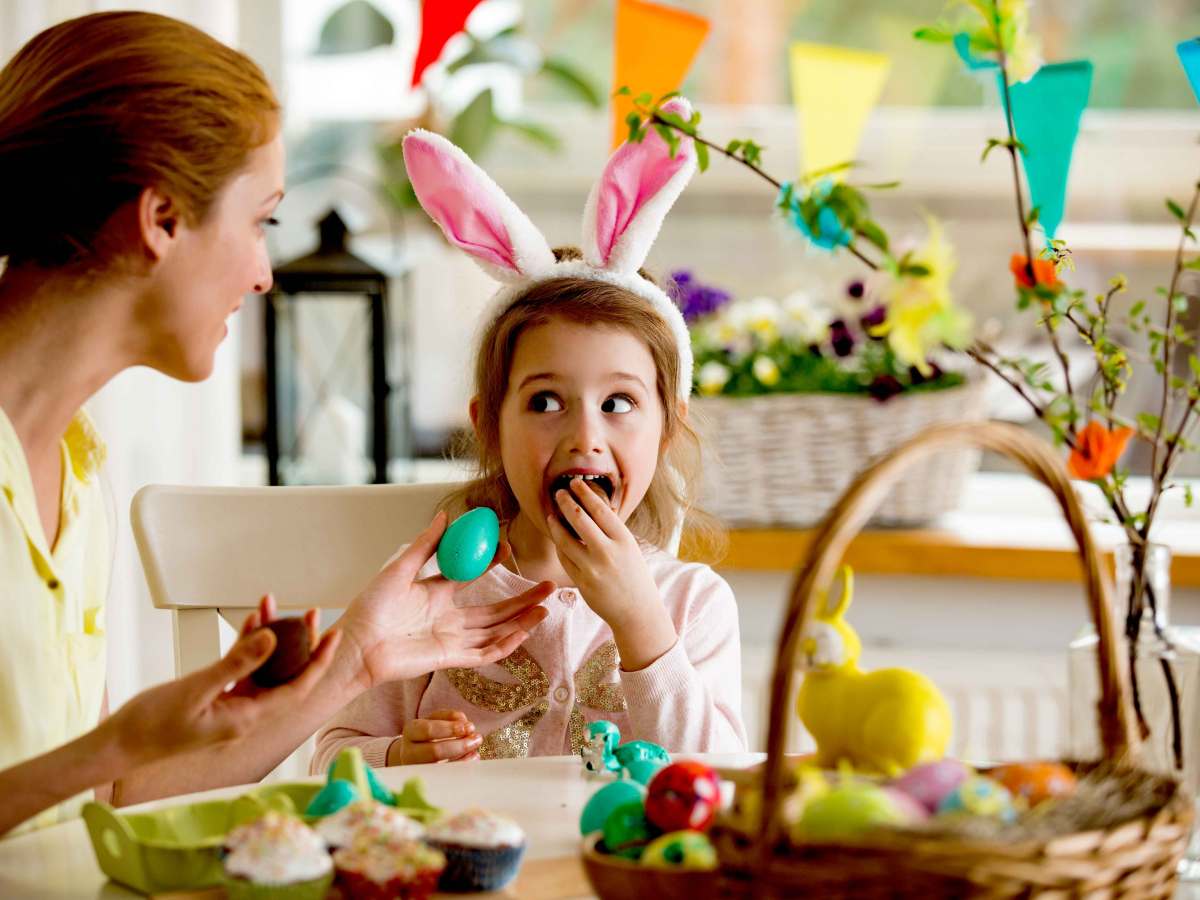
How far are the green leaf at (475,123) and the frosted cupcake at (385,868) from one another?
6.06 ft

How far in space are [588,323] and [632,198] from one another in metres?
0.13

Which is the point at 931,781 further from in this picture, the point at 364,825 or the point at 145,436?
the point at 145,436

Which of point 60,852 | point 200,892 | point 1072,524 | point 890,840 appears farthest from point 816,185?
point 60,852

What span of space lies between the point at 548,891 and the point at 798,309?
5.31 feet

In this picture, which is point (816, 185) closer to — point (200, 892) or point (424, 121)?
point (200, 892)

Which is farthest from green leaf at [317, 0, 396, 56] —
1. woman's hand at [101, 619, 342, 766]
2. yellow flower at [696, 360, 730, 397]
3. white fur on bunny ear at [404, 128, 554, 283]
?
woman's hand at [101, 619, 342, 766]

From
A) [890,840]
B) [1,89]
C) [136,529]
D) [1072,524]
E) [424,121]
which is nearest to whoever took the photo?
[890,840]

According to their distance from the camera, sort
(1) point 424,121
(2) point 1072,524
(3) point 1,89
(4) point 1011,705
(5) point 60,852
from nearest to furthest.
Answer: (2) point 1072,524
(5) point 60,852
(3) point 1,89
(4) point 1011,705
(1) point 424,121

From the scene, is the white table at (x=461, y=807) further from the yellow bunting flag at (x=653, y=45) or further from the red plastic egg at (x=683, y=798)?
the yellow bunting flag at (x=653, y=45)

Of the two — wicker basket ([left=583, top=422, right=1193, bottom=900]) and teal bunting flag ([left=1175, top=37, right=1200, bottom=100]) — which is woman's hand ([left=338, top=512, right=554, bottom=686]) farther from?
teal bunting flag ([left=1175, top=37, right=1200, bottom=100])

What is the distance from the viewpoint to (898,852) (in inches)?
26.7

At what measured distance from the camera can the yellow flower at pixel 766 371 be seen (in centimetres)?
230

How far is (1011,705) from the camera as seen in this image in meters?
2.36

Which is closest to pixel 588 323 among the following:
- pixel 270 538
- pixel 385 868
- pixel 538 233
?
pixel 538 233
